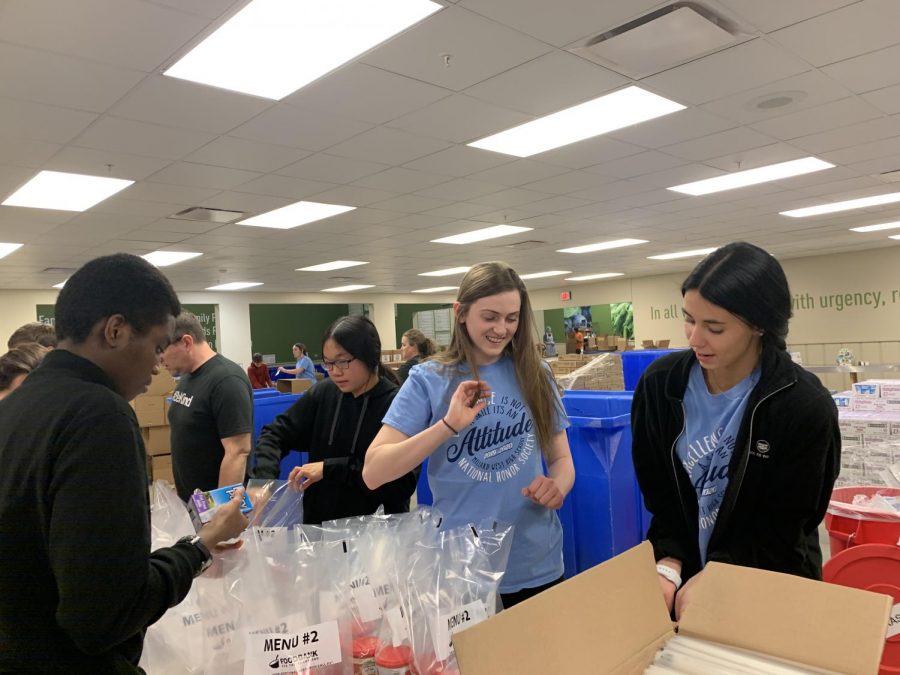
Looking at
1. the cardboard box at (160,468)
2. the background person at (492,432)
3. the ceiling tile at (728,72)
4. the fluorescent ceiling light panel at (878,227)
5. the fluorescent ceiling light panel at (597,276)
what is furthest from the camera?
the fluorescent ceiling light panel at (597,276)

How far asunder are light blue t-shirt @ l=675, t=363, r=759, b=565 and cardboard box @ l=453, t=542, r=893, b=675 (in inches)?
19.2

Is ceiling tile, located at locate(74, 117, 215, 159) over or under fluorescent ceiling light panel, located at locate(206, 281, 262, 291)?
over

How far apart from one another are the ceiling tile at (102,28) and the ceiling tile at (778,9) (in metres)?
2.27

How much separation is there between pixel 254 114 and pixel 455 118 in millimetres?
1193

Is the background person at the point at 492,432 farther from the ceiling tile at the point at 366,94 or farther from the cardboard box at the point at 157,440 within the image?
the cardboard box at the point at 157,440

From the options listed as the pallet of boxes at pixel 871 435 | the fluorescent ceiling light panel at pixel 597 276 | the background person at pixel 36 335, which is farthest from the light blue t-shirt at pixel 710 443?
the fluorescent ceiling light panel at pixel 597 276

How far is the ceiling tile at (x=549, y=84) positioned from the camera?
125 inches

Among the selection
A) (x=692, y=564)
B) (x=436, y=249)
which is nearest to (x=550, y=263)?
(x=436, y=249)

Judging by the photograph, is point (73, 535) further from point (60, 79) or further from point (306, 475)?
point (60, 79)

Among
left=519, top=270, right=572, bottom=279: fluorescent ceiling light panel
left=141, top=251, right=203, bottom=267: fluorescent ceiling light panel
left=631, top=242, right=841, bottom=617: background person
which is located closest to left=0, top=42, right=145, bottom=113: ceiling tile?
left=631, top=242, right=841, bottom=617: background person

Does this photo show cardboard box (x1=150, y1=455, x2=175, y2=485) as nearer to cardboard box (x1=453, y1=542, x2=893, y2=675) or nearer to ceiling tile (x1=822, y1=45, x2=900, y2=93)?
cardboard box (x1=453, y1=542, x2=893, y2=675)

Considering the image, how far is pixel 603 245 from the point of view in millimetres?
9875

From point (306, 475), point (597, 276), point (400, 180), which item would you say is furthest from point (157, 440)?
point (597, 276)

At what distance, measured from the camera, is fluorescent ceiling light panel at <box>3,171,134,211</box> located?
15.4ft
